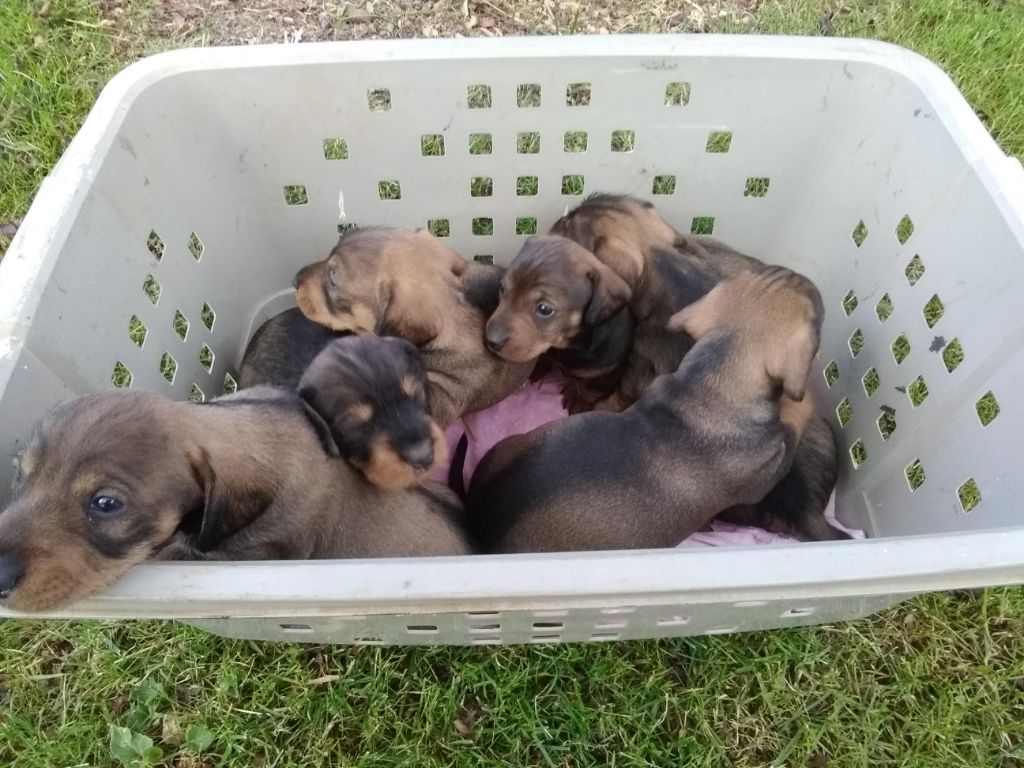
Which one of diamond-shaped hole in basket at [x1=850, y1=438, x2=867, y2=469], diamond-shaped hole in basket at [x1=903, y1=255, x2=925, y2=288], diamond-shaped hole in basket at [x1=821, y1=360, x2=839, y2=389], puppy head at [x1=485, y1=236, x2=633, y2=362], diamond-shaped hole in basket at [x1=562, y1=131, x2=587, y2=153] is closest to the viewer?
diamond-shaped hole in basket at [x1=903, y1=255, x2=925, y2=288]

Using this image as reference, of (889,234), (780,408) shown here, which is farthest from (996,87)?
(780,408)

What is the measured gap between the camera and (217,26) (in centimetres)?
Result: 404

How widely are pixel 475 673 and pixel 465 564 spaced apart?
3.55ft

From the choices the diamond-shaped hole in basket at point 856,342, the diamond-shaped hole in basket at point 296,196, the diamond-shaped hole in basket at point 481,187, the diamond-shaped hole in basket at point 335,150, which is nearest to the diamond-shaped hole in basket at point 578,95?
the diamond-shaped hole in basket at point 481,187

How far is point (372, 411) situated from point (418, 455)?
0.16 meters

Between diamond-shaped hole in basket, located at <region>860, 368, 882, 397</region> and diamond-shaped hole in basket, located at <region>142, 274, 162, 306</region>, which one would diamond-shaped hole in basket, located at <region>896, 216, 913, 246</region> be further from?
diamond-shaped hole in basket, located at <region>142, 274, 162, 306</region>

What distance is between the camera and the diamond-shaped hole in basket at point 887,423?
255 cm

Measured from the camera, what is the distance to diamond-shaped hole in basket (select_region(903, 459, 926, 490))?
2.40m

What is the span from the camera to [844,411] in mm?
2838

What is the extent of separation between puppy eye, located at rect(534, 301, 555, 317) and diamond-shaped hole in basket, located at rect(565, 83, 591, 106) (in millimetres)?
644

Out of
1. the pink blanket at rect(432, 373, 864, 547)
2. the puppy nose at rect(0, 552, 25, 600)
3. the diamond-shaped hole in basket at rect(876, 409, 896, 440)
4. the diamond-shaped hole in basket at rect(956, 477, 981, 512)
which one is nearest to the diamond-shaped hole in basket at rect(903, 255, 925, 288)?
the diamond-shaped hole in basket at rect(876, 409, 896, 440)

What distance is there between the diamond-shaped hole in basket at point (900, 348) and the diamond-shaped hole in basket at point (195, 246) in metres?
2.19

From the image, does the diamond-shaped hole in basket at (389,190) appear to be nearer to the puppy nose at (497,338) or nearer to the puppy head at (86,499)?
the puppy nose at (497,338)

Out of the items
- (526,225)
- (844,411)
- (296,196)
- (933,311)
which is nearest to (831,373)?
(844,411)
